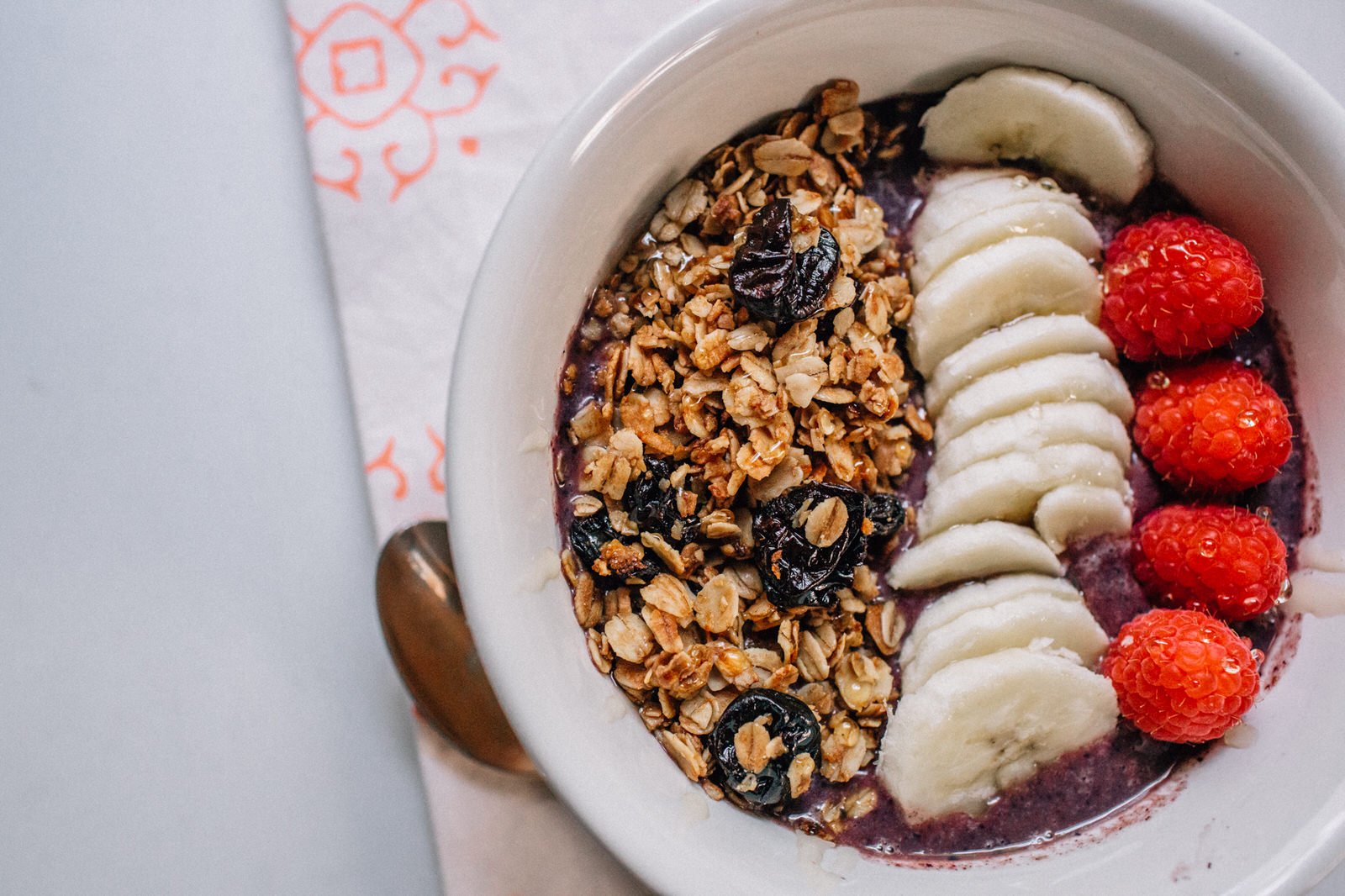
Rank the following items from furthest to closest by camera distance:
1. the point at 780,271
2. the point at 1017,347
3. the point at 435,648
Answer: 1. the point at 435,648
2. the point at 1017,347
3. the point at 780,271

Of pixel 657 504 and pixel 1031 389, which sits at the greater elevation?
pixel 1031 389

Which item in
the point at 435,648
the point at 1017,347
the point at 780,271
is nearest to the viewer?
the point at 780,271

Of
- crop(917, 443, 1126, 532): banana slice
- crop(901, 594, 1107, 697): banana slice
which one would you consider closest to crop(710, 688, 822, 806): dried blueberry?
crop(901, 594, 1107, 697): banana slice

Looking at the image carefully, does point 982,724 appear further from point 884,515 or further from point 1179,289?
point 1179,289

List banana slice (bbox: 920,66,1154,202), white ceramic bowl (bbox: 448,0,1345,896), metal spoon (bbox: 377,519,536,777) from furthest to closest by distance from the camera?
metal spoon (bbox: 377,519,536,777) < banana slice (bbox: 920,66,1154,202) < white ceramic bowl (bbox: 448,0,1345,896)

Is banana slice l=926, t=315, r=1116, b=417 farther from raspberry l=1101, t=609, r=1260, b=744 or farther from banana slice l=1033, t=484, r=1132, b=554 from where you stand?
raspberry l=1101, t=609, r=1260, b=744

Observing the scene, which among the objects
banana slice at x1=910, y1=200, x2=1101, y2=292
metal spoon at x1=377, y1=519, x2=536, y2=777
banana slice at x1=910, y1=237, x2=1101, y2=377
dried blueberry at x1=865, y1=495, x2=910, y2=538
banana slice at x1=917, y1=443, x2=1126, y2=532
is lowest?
metal spoon at x1=377, y1=519, x2=536, y2=777

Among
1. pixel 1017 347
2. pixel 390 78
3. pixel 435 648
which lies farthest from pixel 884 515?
pixel 390 78
